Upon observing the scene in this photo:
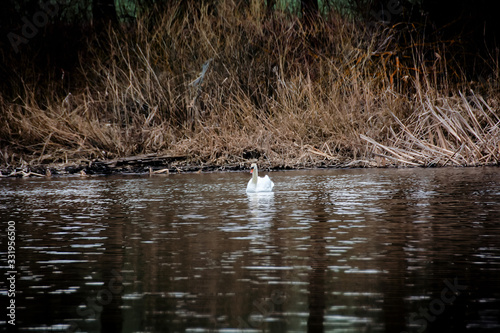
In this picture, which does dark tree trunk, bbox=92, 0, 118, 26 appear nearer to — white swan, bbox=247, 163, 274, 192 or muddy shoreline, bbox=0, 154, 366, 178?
muddy shoreline, bbox=0, 154, 366, 178

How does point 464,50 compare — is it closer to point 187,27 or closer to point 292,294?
point 187,27

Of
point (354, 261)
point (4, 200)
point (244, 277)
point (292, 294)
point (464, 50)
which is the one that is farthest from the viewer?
point (464, 50)

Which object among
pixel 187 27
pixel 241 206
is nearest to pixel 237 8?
pixel 187 27

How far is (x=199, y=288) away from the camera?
5090 mm

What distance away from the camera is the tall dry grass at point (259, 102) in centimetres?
1591

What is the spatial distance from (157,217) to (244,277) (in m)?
3.49

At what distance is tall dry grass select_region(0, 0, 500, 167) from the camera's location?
1591 centimetres

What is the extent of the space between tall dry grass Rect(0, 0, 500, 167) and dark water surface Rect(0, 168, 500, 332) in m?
4.79

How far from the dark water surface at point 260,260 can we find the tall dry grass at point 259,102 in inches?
188

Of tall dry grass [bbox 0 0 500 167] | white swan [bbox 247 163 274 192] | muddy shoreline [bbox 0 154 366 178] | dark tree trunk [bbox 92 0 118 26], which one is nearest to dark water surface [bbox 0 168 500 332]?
white swan [bbox 247 163 274 192]

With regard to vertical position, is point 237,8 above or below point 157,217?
above

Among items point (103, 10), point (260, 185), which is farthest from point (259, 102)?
point (103, 10)

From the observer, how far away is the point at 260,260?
602 cm

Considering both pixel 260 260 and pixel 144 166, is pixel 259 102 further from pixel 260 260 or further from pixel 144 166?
pixel 260 260
